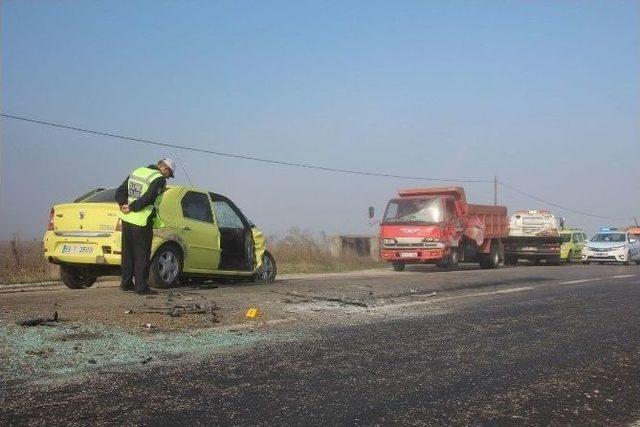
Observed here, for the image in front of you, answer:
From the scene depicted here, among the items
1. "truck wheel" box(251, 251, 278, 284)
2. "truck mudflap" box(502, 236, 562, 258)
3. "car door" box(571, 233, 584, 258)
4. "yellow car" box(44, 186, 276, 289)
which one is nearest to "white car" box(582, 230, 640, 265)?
"car door" box(571, 233, 584, 258)

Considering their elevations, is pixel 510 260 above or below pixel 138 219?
below

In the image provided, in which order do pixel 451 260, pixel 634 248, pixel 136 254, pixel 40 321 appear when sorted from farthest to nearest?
pixel 634 248, pixel 451 260, pixel 136 254, pixel 40 321

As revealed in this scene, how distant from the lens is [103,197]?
27.2 feet

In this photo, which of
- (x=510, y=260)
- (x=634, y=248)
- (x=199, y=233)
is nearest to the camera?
(x=199, y=233)

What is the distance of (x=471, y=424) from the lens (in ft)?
10.3

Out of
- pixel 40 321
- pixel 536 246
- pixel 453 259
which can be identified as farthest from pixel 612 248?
pixel 40 321

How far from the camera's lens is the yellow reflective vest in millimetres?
7176

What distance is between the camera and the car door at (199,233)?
8.41 meters

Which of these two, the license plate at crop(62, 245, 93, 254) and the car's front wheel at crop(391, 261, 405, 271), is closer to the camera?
the license plate at crop(62, 245, 93, 254)

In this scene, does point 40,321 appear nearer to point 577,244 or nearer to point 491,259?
point 491,259

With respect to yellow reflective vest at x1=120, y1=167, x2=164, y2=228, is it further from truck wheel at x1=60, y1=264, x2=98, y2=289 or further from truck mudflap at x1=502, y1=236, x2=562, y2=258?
truck mudflap at x1=502, y1=236, x2=562, y2=258

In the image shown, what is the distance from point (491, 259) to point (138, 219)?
54.1 ft

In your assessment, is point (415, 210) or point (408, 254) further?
point (415, 210)

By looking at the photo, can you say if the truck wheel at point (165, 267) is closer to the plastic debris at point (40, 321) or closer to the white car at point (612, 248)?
the plastic debris at point (40, 321)
